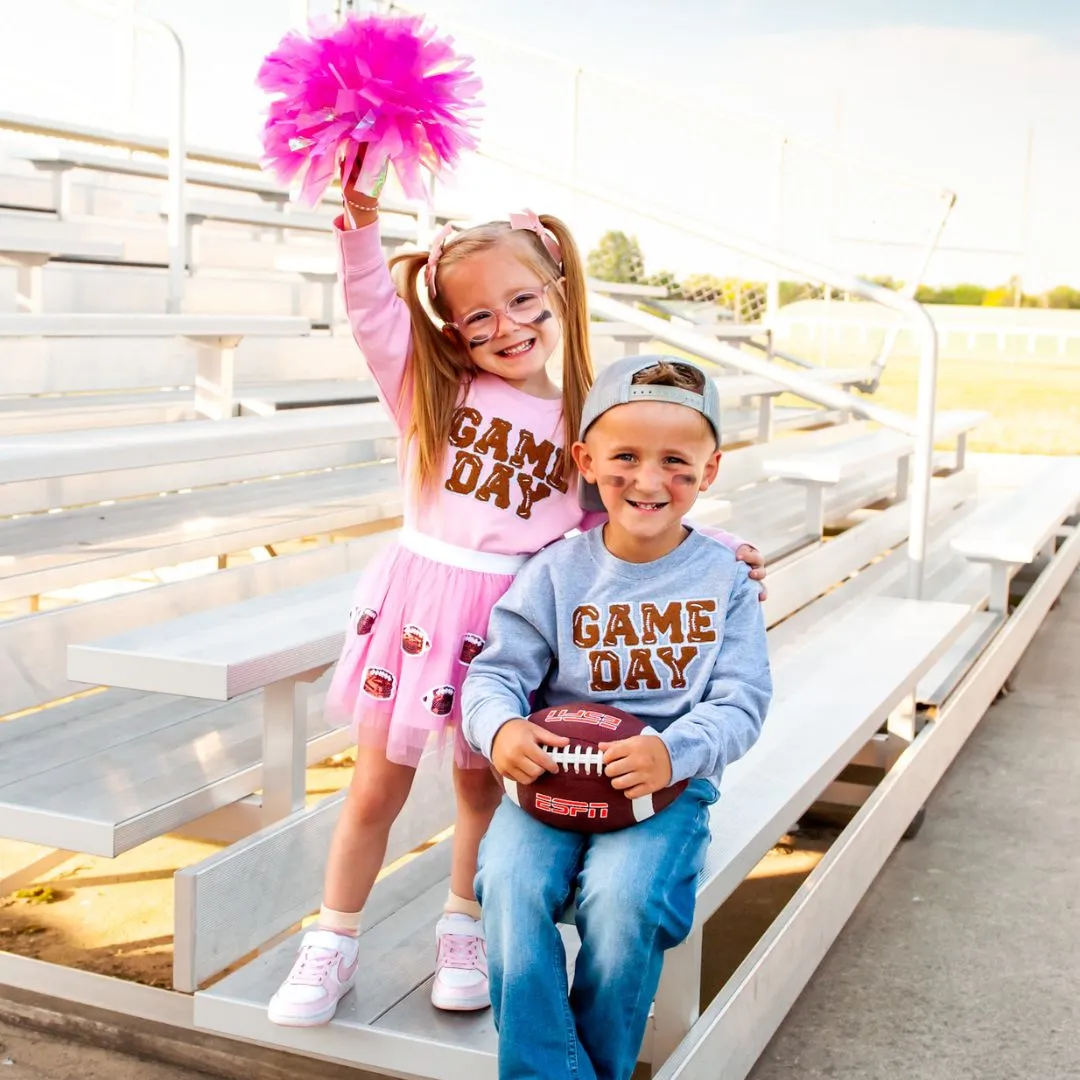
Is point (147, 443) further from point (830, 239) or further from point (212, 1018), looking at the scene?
point (830, 239)

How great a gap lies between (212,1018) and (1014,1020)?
1364mm

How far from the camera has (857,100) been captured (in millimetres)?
35406

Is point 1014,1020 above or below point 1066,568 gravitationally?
below

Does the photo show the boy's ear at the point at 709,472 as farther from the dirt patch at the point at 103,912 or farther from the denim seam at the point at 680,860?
the dirt patch at the point at 103,912

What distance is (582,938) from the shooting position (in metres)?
1.63

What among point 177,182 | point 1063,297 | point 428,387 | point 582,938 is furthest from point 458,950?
point 1063,297

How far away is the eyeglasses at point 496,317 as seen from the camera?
1885mm

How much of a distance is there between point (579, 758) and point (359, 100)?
2.61ft

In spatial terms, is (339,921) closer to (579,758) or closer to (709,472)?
(579,758)

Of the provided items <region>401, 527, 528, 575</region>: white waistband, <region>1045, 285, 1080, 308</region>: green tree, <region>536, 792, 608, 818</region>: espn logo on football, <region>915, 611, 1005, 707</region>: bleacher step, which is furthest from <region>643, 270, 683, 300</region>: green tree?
<region>1045, 285, 1080, 308</region>: green tree

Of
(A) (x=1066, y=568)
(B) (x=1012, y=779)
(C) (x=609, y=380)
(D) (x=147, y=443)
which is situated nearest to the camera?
(C) (x=609, y=380)

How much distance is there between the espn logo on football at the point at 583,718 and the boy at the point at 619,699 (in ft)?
0.13

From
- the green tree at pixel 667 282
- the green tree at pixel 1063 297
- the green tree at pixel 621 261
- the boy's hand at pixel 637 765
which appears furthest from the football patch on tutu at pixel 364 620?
the green tree at pixel 1063 297

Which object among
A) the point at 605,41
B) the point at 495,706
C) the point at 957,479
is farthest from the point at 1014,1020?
the point at 605,41
